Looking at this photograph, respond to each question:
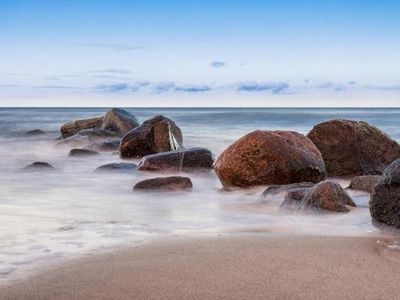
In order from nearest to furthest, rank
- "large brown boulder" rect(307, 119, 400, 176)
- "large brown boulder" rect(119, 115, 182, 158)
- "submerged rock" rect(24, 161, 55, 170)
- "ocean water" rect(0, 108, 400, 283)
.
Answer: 1. "ocean water" rect(0, 108, 400, 283)
2. "large brown boulder" rect(307, 119, 400, 176)
3. "submerged rock" rect(24, 161, 55, 170)
4. "large brown boulder" rect(119, 115, 182, 158)

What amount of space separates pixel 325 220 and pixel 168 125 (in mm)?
7210

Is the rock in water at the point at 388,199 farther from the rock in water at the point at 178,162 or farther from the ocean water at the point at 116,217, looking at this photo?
the rock in water at the point at 178,162

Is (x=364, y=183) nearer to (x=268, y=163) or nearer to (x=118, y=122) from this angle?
(x=268, y=163)

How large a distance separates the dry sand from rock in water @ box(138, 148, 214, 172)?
17.4ft

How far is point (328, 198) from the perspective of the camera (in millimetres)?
5688

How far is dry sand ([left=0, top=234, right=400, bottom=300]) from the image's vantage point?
3.19m

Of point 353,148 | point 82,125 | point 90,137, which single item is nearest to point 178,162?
point 353,148

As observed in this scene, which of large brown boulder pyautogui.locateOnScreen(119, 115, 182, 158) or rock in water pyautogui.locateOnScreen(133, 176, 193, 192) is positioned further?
large brown boulder pyautogui.locateOnScreen(119, 115, 182, 158)

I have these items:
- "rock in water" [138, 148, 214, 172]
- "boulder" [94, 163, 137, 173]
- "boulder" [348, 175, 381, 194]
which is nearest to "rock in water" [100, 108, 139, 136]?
"boulder" [94, 163, 137, 173]

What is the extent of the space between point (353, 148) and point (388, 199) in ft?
13.9

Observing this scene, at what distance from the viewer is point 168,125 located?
12.2 m

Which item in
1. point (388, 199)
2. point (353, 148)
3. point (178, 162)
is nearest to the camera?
point (388, 199)

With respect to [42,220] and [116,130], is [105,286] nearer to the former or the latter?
[42,220]

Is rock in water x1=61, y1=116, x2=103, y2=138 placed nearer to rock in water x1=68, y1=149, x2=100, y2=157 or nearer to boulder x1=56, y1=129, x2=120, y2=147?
boulder x1=56, y1=129, x2=120, y2=147
